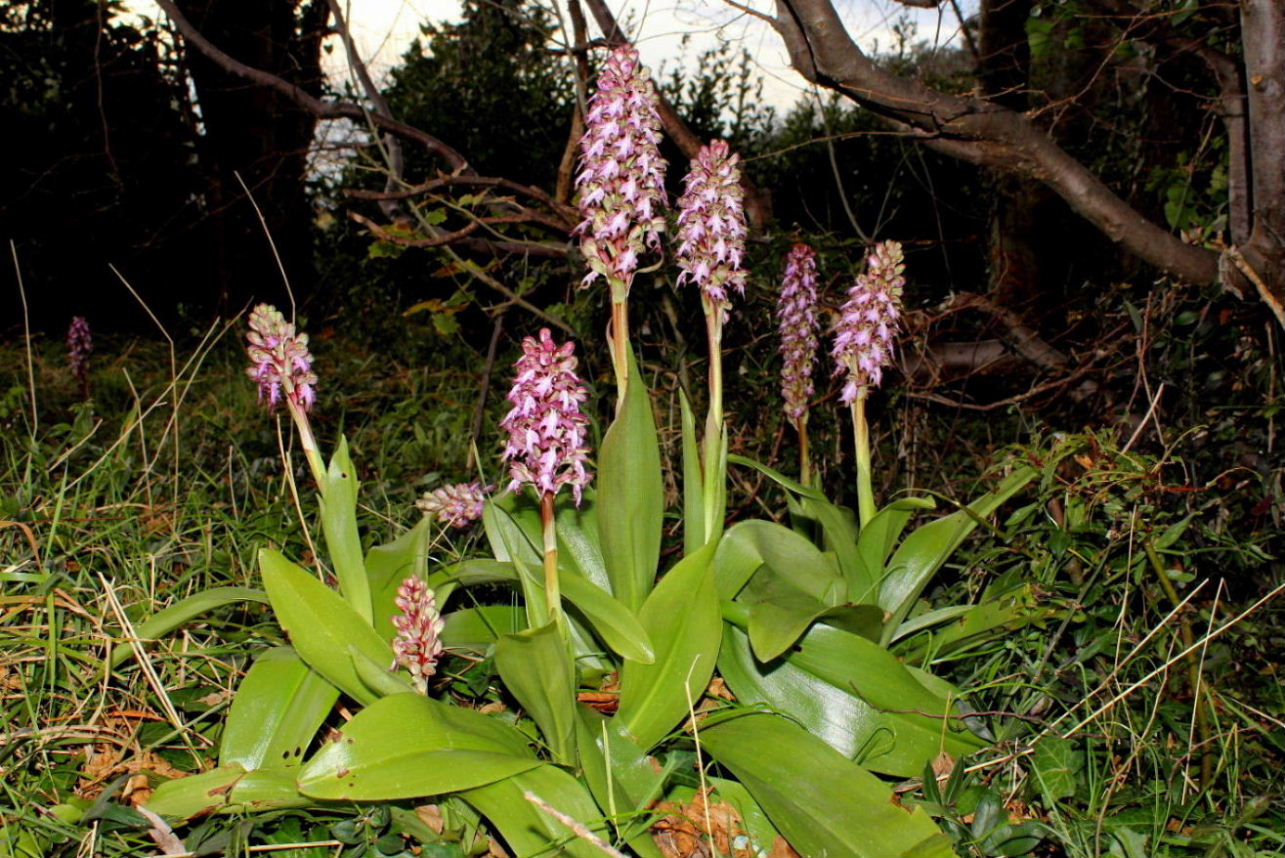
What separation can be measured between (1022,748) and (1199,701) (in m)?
0.40

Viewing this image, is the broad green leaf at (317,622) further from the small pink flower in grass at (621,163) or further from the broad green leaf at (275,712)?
the small pink flower in grass at (621,163)

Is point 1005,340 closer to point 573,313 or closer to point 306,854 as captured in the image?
point 573,313

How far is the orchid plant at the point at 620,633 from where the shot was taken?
65.2 inches

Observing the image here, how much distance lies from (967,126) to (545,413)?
1787 mm

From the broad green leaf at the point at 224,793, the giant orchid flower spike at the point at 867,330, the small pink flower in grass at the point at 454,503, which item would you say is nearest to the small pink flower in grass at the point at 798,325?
the giant orchid flower spike at the point at 867,330

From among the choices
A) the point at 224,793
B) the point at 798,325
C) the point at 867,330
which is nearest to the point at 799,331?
A: the point at 798,325

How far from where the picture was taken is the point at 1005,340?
12.2 feet

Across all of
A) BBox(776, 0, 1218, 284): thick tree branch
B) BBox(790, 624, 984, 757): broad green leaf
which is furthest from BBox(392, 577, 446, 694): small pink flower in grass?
BBox(776, 0, 1218, 284): thick tree branch

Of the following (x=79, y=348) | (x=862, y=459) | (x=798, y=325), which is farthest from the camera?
(x=79, y=348)

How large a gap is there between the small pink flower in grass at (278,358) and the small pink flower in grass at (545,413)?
474 mm

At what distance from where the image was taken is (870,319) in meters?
2.20

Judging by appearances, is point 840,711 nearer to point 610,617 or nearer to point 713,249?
point 610,617

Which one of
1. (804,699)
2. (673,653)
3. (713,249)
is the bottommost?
(804,699)

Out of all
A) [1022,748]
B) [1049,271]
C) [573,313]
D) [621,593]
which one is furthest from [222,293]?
[1022,748]
